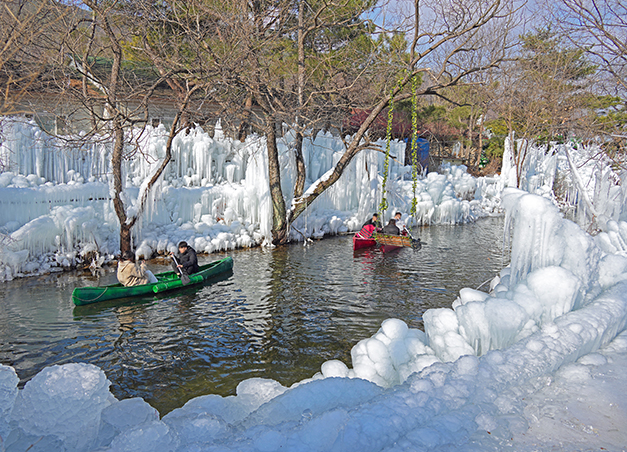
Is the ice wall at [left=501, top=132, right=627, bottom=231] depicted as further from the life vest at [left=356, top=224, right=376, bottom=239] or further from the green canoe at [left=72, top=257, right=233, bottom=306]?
the green canoe at [left=72, top=257, right=233, bottom=306]

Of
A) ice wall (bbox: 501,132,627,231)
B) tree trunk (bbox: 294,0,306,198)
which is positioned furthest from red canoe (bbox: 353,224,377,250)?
ice wall (bbox: 501,132,627,231)

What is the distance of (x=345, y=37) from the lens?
19250mm

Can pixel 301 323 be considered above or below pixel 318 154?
below

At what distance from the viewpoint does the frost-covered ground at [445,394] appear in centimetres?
266

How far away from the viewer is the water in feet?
21.6

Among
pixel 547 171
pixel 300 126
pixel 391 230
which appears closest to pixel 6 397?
pixel 391 230

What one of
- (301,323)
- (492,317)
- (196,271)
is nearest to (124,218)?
A: (196,271)

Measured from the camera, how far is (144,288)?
998cm

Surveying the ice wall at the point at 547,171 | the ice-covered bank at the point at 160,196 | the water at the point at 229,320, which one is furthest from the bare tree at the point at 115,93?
the ice wall at the point at 547,171

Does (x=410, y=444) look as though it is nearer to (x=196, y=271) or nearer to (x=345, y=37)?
(x=196, y=271)

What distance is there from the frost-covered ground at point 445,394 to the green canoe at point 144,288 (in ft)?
21.4

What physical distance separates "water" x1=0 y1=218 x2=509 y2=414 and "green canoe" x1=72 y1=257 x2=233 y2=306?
19cm

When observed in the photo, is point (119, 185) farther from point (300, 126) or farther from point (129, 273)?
point (300, 126)

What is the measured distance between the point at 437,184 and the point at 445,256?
9.32 m
